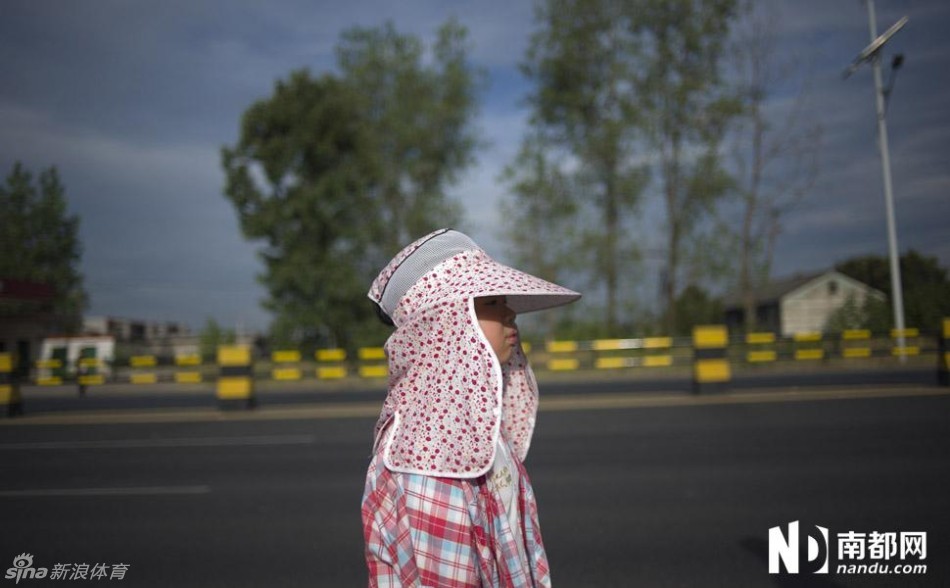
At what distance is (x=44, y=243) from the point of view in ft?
118

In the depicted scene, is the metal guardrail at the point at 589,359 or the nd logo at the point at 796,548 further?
the metal guardrail at the point at 589,359

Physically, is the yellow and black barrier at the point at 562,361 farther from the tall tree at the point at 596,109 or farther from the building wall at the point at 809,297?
the building wall at the point at 809,297

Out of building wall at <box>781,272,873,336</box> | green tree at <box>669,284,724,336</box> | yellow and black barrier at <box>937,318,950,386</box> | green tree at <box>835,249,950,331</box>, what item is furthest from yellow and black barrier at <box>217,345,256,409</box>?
building wall at <box>781,272,873,336</box>

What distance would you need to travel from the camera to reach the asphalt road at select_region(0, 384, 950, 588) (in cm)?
485

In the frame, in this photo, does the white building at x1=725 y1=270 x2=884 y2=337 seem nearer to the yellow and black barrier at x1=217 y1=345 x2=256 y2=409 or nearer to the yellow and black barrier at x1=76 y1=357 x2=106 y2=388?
the yellow and black barrier at x1=76 y1=357 x2=106 y2=388

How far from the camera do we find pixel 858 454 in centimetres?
785

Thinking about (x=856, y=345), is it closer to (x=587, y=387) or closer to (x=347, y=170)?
(x=587, y=387)

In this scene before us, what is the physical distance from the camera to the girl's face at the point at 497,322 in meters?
2.12

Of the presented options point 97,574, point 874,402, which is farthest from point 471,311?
point 874,402

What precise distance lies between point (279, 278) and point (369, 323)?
437 centimetres

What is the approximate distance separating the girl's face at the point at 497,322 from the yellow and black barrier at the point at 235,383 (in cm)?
1267

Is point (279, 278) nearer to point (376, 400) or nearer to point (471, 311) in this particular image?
point (376, 400)

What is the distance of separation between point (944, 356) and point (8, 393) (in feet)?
56.7

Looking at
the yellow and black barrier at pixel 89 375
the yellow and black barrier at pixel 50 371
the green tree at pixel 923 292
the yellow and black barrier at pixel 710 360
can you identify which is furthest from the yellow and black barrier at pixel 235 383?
the green tree at pixel 923 292
